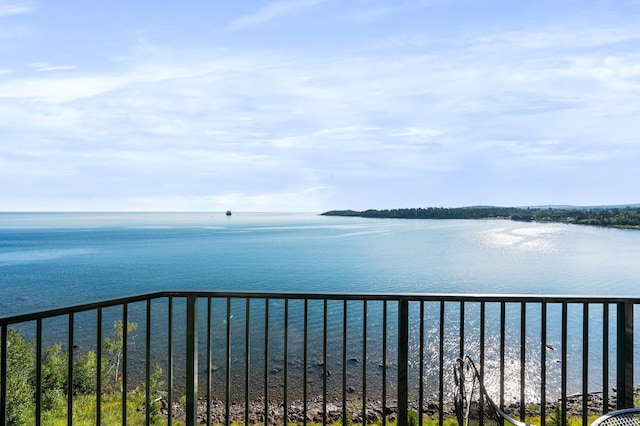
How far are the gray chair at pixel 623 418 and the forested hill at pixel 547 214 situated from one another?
4552 centimetres

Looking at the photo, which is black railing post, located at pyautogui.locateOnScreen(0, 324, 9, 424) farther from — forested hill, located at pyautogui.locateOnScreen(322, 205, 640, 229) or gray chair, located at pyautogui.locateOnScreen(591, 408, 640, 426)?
forested hill, located at pyautogui.locateOnScreen(322, 205, 640, 229)

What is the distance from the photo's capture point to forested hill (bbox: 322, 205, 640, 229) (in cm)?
4141

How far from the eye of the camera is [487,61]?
15.7 meters

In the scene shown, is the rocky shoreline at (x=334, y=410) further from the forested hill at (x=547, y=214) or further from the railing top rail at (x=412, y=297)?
the forested hill at (x=547, y=214)

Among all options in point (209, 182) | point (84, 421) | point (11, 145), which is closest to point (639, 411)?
point (84, 421)

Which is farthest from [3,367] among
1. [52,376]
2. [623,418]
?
Result: [52,376]

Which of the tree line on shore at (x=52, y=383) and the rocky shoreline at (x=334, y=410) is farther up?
the rocky shoreline at (x=334, y=410)

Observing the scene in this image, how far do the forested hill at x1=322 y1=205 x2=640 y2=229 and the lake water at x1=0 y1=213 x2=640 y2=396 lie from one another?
7.18ft

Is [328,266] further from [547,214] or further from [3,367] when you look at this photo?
[3,367]

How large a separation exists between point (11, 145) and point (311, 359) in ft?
112

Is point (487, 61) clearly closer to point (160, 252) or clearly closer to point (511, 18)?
point (511, 18)

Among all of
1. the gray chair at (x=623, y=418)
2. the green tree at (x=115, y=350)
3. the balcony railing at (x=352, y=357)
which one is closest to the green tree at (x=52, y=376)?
the balcony railing at (x=352, y=357)

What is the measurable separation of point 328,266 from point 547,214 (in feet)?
98.9

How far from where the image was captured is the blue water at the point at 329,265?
28188mm
